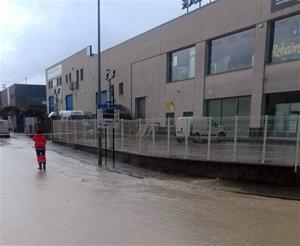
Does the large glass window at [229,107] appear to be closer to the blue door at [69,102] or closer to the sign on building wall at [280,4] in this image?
the sign on building wall at [280,4]

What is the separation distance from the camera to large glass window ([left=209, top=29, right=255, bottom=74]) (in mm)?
25922

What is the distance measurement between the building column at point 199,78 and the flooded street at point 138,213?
17873 mm

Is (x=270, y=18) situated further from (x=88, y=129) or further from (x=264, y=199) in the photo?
(x=264, y=199)

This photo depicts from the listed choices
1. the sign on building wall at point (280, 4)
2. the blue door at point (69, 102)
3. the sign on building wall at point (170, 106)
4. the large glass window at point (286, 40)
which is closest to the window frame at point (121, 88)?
the sign on building wall at point (170, 106)

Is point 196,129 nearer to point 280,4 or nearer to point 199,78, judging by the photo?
point 280,4

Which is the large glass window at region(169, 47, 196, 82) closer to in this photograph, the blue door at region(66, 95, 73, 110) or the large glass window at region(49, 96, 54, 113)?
the blue door at region(66, 95, 73, 110)

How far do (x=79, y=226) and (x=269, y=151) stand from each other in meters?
7.39

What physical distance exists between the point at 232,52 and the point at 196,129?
14083 mm

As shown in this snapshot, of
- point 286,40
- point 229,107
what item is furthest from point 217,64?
point 286,40

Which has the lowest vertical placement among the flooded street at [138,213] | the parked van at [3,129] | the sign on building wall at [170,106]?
the parked van at [3,129]

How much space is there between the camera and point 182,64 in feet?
109

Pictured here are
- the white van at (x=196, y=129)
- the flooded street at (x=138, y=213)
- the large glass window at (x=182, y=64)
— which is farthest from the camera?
the large glass window at (x=182, y=64)

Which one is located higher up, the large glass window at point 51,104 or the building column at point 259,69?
the building column at point 259,69

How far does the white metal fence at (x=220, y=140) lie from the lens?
38.7 feet
